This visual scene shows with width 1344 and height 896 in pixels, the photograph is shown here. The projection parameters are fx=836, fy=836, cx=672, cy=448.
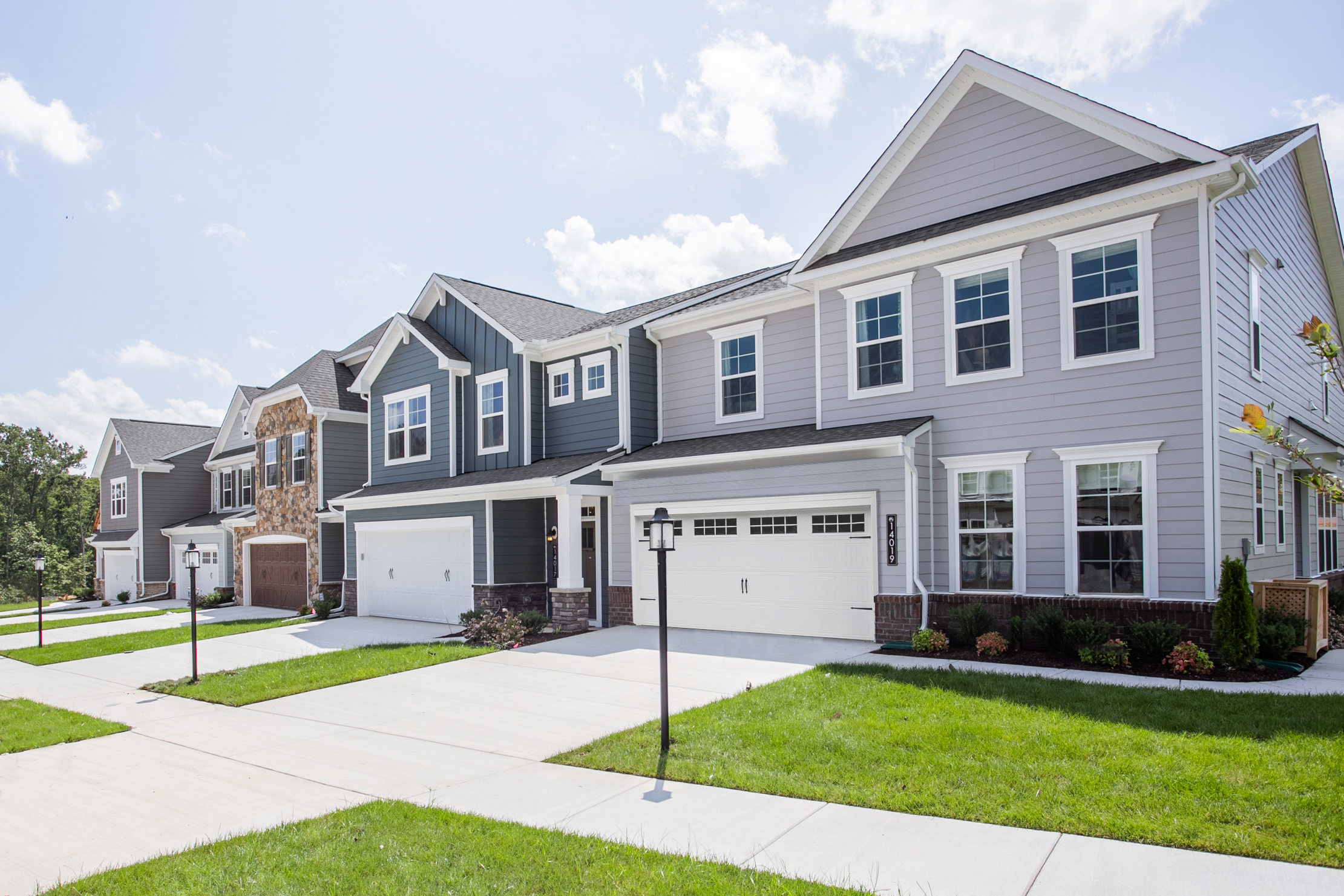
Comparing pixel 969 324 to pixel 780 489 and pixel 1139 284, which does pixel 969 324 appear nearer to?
pixel 1139 284

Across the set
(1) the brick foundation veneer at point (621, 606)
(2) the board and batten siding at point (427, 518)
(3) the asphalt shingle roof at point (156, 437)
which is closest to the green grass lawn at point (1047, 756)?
(1) the brick foundation veneer at point (621, 606)

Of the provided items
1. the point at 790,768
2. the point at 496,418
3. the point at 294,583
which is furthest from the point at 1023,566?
the point at 294,583

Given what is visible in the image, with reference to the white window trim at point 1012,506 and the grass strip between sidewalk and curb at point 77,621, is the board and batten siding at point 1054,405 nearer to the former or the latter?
the white window trim at point 1012,506

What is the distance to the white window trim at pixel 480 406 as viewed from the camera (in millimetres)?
19219

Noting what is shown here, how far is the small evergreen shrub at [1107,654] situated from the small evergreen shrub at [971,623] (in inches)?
56.1

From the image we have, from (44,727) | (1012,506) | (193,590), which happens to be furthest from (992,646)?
(193,590)

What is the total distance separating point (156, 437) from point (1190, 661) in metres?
36.9

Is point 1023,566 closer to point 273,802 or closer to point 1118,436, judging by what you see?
point 1118,436

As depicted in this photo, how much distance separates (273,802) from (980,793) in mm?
5412

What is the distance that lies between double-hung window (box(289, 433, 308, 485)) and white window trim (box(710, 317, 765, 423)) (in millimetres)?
14092

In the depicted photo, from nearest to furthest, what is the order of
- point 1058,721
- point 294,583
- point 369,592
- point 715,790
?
point 715,790 → point 1058,721 → point 369,592 → point 294,583

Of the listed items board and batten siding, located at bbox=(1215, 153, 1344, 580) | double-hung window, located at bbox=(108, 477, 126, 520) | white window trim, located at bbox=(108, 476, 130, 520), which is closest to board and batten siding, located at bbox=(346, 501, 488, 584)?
board and batten siding, located at bbox=(1215, 153, 1344, 580)

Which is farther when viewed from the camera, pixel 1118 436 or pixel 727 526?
pixel 727 526

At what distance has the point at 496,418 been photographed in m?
19.6
